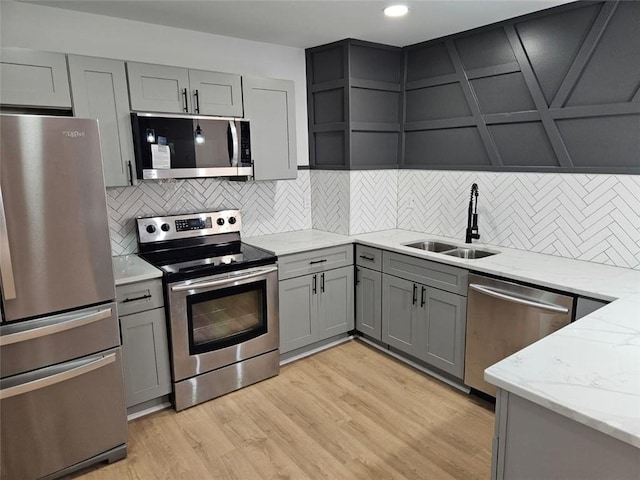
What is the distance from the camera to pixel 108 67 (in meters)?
2.48

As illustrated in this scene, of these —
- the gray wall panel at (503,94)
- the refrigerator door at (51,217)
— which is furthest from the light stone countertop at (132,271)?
the gray wall panel at (503,94)

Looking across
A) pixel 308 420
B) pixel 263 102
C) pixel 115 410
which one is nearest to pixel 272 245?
pixel 263 102

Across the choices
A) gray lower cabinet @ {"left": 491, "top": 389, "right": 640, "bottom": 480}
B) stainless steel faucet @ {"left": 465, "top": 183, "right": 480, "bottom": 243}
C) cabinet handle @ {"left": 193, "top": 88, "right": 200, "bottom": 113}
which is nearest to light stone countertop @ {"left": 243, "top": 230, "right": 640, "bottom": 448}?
gray lower cabinet @ {"left": 491, "top": 389, "right": 640, "bottom": 480}

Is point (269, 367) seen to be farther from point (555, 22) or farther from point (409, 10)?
point (555, 22)

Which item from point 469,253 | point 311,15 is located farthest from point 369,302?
point 311,15

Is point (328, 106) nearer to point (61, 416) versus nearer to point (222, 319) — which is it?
point (222, 319)

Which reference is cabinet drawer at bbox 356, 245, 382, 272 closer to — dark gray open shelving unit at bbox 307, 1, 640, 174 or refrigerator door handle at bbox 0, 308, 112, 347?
dark gray open shelving unit at bbox 307, 1, 640, 174

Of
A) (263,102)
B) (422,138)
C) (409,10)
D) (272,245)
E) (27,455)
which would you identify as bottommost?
(27,455)

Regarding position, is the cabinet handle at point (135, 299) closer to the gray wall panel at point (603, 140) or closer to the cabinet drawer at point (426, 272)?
the cabinet drawer at point (426, 272)

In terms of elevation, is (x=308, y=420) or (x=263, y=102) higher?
(x=263, y=102)

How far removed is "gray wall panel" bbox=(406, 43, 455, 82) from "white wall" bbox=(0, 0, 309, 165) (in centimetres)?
94

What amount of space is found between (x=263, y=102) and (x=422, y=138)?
4.61 ft

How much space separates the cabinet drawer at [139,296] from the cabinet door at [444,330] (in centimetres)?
178

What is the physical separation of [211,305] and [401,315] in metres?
1.40
